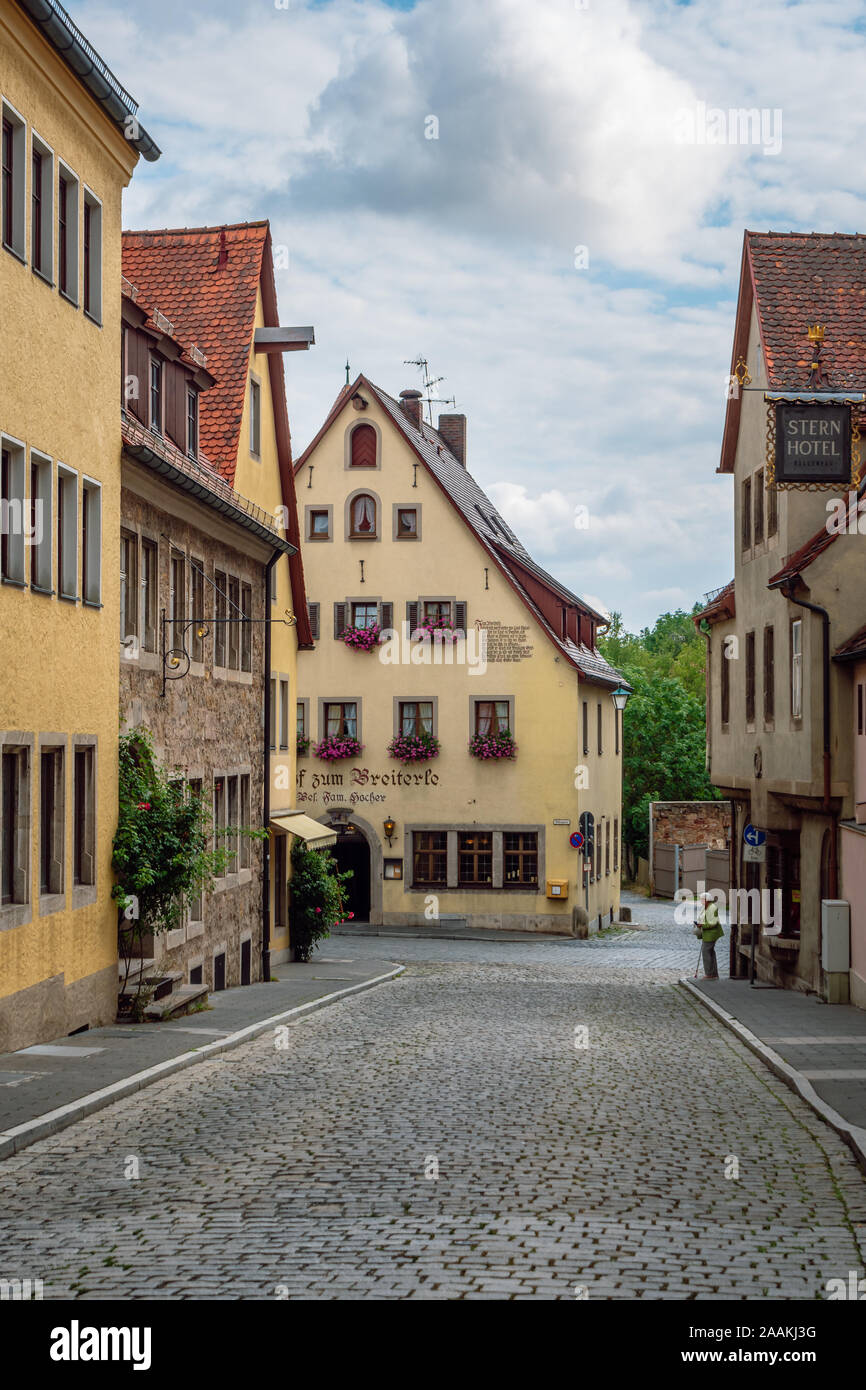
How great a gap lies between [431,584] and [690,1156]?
1360 inches

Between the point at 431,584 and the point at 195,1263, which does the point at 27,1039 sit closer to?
the point at 195,1263

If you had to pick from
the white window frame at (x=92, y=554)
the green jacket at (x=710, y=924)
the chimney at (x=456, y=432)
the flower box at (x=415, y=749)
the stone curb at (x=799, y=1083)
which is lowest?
the stone curb at (x=799, y=1083)

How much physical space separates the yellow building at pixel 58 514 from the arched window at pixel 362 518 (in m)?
26.3

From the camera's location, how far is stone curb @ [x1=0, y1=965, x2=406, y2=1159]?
11039 millimetres

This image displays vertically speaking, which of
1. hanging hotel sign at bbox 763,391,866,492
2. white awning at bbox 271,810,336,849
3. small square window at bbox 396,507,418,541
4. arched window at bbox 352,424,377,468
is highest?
arched window at bbox 352,424,377,468

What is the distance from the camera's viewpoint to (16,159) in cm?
1516

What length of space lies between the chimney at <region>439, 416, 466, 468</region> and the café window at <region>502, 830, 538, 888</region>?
1557 centimetres

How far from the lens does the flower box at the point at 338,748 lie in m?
44.4

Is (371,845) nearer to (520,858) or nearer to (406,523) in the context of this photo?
(520,858)

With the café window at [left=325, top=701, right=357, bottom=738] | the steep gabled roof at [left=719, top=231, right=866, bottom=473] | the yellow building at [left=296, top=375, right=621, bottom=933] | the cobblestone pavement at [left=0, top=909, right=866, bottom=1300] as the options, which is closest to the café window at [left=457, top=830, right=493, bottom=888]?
the yellow building at [left=296, top=375, right=621, bottom=933]

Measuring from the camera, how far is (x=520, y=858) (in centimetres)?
4388

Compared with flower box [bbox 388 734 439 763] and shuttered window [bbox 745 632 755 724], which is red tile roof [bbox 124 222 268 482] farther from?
flower box [bbox 388 734 439 763]

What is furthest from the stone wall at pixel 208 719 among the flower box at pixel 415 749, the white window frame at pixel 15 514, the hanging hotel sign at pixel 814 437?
the flower box at pixel 415 749

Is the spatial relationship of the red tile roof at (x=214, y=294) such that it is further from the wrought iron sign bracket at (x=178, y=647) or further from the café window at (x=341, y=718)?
the café window at (x=341, y=718)
